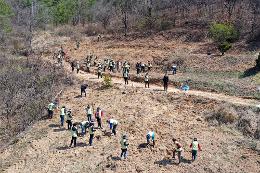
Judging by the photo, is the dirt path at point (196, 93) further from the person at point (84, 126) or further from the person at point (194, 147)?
the person at point (84, 126)

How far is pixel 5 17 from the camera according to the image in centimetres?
5175

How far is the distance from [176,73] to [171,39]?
424 inches

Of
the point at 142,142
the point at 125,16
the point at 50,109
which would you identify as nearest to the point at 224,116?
the point at 142,142

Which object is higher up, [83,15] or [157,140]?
[83,15]

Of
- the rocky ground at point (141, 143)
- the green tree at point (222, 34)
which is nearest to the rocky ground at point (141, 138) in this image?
the rocky ground at point (141, 143)

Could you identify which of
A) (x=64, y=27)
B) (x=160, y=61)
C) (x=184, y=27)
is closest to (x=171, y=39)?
(x=184, y=27)

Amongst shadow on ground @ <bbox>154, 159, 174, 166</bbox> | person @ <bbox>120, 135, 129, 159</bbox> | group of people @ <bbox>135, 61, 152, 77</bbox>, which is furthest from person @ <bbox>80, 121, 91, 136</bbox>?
group of people @ <bbox>135, 61, 152, 77</bbox>

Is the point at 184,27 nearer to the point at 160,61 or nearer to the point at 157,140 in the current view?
the point at 160,61

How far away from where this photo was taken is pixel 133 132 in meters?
27.1

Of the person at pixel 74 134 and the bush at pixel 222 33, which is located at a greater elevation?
the bush at pixel 222 33

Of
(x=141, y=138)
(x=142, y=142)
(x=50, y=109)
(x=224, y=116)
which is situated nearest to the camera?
(x=142, y=142)

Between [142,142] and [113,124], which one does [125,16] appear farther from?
[142,142]

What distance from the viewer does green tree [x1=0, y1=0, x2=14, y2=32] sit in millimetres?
50344

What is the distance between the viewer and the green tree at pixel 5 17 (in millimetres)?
50344
